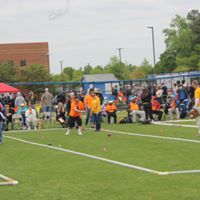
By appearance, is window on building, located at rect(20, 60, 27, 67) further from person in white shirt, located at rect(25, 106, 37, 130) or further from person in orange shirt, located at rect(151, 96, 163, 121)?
person in white shirt, located at rect(25, 106, 37, 130)

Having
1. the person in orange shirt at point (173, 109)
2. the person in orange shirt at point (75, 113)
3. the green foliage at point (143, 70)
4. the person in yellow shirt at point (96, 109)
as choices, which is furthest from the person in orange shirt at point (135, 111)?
the green foliage at point (143, 70)

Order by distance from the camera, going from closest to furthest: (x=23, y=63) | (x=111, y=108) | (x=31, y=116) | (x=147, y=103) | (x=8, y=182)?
(x=8, y=182) < (x=31, y=116) < (x=147, y=103) < (x=111, y=108) < (x=23, y=63)

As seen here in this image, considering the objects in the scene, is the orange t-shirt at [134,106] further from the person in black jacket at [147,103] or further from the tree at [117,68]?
the tree at [117,68]

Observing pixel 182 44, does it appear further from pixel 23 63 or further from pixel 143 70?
pixel 23 63

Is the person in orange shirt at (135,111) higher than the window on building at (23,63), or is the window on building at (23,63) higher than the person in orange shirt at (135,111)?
the window on building at (23,63)

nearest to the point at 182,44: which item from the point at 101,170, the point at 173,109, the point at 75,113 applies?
the point at 173,109

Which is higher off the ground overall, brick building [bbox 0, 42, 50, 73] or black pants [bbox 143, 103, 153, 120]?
brick building [bbox 0, 42, 50, 73]

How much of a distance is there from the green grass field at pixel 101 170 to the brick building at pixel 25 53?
8561 centimetres

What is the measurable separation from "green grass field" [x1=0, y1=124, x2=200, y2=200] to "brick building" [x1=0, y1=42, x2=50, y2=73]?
3370 inches

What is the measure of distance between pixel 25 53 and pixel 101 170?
309ft

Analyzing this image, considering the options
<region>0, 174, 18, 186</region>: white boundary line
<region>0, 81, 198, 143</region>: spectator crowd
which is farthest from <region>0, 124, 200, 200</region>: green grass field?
<region>0, 81, 198, 143</region>: spectator crowd

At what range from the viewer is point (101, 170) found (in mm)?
10875

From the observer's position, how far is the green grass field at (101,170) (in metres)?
8.42

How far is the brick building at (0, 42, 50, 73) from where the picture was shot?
335ft
